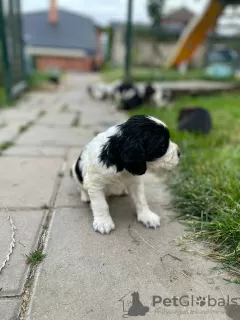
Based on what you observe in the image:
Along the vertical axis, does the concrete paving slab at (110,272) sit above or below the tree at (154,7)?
below

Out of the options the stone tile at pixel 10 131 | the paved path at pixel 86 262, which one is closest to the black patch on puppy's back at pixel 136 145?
the paved path at pixel 86 262

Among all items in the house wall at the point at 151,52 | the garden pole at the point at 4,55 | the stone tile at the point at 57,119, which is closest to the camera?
the stone tile at the point at 57,119

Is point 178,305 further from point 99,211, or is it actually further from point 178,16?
point 178,16

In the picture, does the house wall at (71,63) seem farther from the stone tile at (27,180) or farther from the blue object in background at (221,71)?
the stone tile at (27,180)

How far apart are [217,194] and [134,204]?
0.63 meters

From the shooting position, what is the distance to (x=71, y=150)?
12.1 feet

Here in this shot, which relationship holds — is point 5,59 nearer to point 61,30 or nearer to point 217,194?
point 217,194

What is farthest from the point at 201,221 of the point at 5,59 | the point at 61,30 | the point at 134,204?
the point at 61,30

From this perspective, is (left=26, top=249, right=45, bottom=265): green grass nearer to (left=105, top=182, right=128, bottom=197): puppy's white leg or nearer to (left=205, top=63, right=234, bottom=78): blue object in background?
(left=105, top=182, right=128, bottom=197): puppy's white leg

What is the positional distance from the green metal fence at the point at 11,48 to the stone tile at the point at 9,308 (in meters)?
6.07

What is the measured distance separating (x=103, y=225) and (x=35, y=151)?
190cm

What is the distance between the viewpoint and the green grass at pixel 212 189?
1.84m

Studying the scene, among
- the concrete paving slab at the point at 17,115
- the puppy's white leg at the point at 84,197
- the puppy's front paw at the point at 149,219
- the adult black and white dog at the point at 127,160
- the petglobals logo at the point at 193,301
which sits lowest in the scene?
the concrete paving slab at the point at 17,115

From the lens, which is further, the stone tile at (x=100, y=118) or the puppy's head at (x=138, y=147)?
the stone tile at (x=100, y=118)
